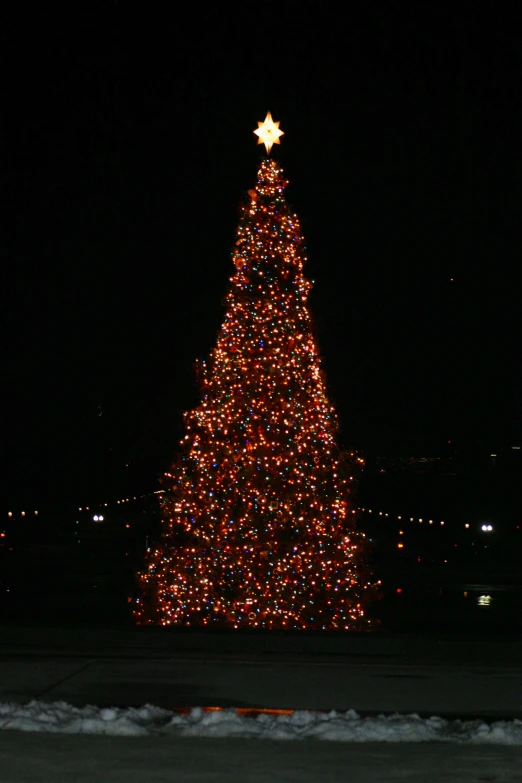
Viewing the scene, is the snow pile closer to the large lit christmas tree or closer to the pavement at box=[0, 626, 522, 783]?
the pavement at box=[0, 626, 522, 783]

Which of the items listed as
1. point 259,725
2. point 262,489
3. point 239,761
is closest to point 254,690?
point 259,725

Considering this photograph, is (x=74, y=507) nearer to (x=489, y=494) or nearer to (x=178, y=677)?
(x=489, y=494)

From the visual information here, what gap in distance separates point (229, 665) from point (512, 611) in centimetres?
1266

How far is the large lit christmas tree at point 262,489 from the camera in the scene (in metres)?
14.5

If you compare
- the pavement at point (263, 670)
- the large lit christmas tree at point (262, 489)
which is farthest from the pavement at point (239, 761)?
the large lit christmas tree at point (262, 489)

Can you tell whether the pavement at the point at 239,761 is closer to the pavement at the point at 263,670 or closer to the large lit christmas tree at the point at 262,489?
the pavement at the point at 263,670

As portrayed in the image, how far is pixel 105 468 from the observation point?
4697 inches

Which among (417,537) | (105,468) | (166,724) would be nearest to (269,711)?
(166,724)

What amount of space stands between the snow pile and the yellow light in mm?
9060

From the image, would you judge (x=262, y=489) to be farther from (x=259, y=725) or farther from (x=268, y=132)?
(x=259, y=725)

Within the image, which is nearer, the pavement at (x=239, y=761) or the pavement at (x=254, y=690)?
the pavement at (x=239, y=761)

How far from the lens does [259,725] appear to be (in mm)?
Answer: 8008

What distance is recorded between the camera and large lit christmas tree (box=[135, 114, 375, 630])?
14.5 meters

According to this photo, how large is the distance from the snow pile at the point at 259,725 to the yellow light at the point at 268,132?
9.06 meters
